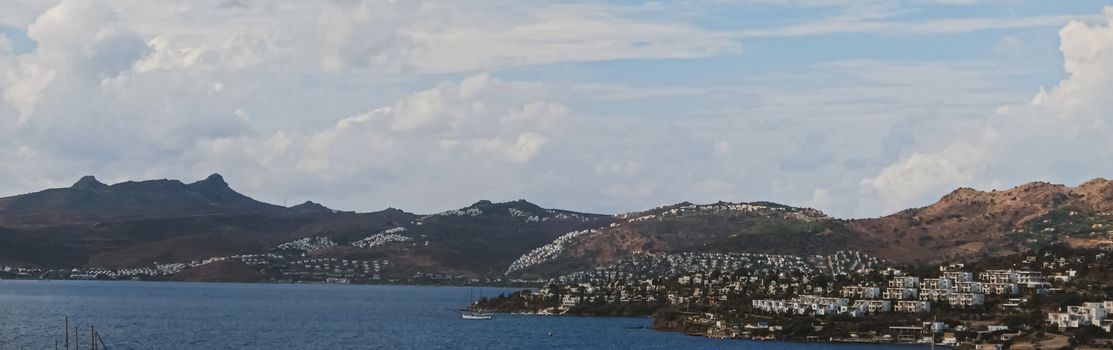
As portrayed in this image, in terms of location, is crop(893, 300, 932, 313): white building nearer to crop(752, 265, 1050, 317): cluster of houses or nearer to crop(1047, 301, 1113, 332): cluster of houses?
crop(752, 265, 1050, 317): cluster of houses

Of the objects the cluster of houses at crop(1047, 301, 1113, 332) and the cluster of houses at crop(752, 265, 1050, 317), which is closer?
the cluster of houses at crop(1047, 301, 1113, 332)

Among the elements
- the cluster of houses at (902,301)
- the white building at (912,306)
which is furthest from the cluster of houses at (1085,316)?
the white building at (912,306)

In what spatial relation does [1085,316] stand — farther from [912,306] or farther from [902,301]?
→ [902,301]

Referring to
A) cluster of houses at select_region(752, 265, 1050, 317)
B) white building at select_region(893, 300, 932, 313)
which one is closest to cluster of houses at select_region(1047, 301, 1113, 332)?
cluster of houses at select_region(752, 265, 1050, 317)

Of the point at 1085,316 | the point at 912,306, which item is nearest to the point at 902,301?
the point at 912,306

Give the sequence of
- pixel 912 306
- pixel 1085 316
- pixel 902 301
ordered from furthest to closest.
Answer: pixel 902 301 → pixel 912 306 → pixel 1085 316

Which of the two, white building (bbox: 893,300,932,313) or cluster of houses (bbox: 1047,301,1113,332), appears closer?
cluster of houses (bbox: 1047,301,1113,332)

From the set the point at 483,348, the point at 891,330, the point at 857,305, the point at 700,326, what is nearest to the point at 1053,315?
the point at 891,330

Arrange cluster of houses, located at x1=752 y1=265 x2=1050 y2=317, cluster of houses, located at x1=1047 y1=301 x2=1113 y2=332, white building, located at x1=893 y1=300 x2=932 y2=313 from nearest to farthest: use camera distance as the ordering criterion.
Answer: cluster of houses, located at x1=1047 y1=301 x2=1113 y2=332 → white building, located at x1=893 y1=300 x2=932 y2=313 → cluster of houses, located at x1=752 y1=265 x2=1050 y2=317

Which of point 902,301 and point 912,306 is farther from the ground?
point 902,301

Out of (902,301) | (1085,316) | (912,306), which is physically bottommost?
(1085,316)

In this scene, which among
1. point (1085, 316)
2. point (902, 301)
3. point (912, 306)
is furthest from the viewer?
point (902, 301)

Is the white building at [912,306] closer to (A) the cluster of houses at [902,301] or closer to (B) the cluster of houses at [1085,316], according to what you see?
(A) the cluster of houses at [902,301]

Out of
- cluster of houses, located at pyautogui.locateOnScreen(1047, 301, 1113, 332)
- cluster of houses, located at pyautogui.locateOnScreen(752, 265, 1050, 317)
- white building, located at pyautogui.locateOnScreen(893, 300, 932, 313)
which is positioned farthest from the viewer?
cluster of houses, located at pyautogui.locateOnScreen(752, 265, 1050, 317)
